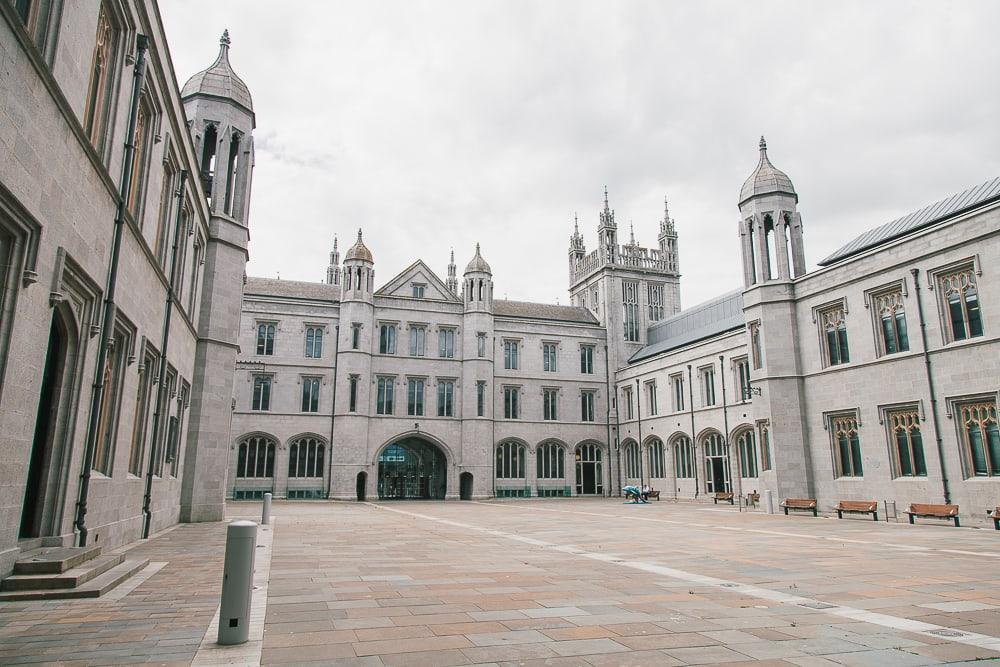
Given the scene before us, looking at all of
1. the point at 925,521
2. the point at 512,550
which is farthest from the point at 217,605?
the point at 925,521

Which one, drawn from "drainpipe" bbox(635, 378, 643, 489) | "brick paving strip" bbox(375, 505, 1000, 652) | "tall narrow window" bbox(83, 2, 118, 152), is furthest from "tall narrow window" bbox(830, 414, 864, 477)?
"tall narrow window" bbox(83, 2, 118, 152)

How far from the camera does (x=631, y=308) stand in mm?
52656

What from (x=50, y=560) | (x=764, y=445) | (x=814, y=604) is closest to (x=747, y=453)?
(x=764, y=445)

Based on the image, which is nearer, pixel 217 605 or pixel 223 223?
pixel 217 605

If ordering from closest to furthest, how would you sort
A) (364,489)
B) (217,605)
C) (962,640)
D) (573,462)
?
(962,640) < (217,605) < (364,489) < (573,462)

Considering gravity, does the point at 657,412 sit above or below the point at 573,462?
above

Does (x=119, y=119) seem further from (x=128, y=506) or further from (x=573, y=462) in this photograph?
(x=573, y=462)

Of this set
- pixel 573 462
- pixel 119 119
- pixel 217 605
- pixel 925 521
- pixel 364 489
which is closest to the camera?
pixel 217 605

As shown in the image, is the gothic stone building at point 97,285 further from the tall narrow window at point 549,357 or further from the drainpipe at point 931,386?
the tall narrow window at point 549,357

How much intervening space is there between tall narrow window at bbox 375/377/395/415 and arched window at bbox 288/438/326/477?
171 inches

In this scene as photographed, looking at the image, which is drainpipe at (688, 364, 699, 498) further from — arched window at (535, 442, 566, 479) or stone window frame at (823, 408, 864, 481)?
stone window frame at (823, 408, 864, 481)

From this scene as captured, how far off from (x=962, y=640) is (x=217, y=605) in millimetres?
7309

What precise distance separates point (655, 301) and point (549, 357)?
10544 mm

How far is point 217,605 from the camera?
24.1 feet
